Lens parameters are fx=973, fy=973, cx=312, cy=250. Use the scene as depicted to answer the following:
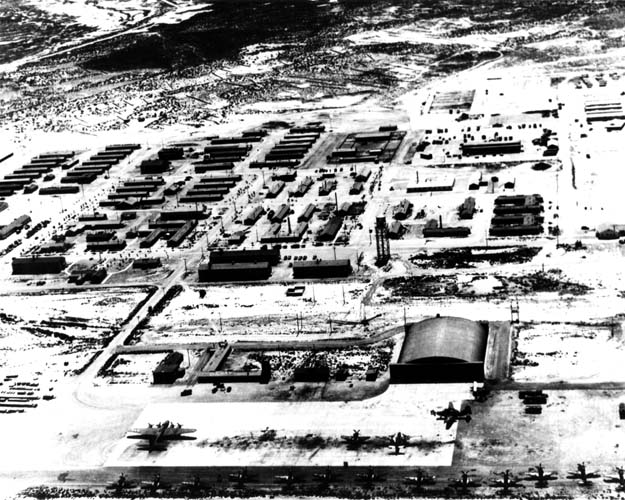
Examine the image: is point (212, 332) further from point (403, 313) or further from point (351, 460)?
point (351, 460)

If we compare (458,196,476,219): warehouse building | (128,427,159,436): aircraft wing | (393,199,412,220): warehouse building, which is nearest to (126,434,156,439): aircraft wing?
(128,427,159,436): aircraft wing

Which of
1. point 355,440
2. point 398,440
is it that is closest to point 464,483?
point 398,440

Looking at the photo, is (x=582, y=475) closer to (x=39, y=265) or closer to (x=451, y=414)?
(x=451, y=414)

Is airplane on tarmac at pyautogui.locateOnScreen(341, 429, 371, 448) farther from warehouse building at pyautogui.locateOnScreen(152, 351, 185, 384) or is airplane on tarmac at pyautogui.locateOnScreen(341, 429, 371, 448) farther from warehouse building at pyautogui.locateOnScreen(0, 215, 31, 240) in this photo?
warehouse building at pyautogui.locateOnScreen(0, 215, 31, 240)

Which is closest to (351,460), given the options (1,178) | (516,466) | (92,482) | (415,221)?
(516,466)

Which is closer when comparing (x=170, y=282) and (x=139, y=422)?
(x=139, y=422)

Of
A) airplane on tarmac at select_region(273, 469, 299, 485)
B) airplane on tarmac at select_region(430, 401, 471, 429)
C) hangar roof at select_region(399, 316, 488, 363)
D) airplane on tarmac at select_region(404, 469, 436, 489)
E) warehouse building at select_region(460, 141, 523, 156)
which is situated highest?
hangar roof at select_region(399, 316, 488, 363)
